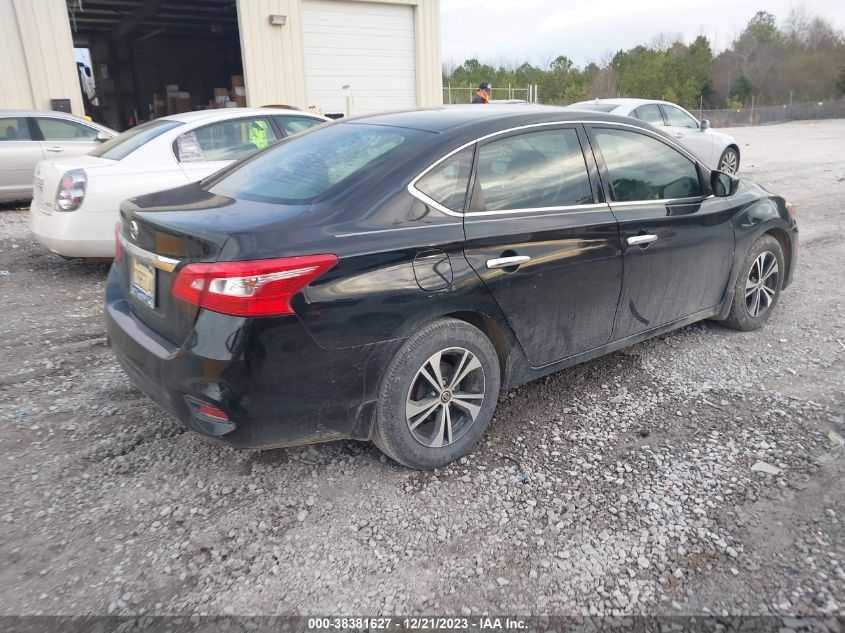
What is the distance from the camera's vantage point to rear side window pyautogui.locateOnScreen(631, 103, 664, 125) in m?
11.5

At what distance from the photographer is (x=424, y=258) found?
286cm

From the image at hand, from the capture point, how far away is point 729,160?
12.7 meters

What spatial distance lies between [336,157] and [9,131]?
28.2 feet

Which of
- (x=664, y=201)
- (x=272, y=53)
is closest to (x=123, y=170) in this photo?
(x=664, y=201)

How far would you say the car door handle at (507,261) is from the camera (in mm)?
3070

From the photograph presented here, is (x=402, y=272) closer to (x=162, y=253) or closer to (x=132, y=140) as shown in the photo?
(x=162, y=253)

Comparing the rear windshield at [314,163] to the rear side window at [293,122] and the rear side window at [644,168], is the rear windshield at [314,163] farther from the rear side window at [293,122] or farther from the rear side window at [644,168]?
the rear side window at [293,122]

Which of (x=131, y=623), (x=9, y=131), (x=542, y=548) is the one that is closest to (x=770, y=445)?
(x=542, y=548)

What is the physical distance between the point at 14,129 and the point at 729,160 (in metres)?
12.5

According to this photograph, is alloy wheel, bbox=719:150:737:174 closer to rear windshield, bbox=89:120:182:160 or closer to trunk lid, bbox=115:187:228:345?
rear windshield, bbox=89:120:182:160

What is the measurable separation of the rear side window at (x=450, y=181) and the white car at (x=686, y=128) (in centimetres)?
901

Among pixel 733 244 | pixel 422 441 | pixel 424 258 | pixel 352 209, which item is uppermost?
pixel 352 209

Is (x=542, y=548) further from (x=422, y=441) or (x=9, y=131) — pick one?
(x=9, y=131)

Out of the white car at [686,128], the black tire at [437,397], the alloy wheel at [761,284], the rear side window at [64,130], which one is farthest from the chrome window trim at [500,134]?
the rear side window at [64,130]
